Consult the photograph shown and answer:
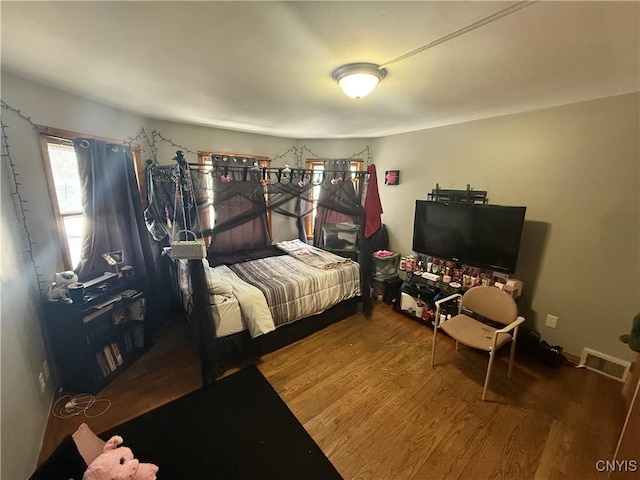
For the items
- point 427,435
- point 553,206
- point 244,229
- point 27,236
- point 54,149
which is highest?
point 54,149

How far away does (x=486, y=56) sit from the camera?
1.42 m

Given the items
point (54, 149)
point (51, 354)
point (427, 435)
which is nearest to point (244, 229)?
point (54, 149)

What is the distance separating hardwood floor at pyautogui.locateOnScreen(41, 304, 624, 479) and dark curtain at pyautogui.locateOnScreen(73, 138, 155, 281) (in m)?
0.98

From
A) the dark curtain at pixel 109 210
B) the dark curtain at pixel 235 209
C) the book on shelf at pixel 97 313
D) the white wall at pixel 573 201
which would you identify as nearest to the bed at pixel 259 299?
the dark curtain at pixel 235 209

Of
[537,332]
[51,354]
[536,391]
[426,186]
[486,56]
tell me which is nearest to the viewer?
[486,56]

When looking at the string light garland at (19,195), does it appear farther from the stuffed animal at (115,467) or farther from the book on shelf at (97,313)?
the stuffed animal at (115,467)

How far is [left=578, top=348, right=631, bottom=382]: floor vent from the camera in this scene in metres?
2.16

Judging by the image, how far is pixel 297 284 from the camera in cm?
264

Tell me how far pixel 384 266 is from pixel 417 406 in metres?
1.90

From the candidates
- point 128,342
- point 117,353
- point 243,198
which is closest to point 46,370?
point 117,353

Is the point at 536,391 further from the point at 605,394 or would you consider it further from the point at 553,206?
the point at 553,206

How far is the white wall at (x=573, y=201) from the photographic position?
2.03 metres

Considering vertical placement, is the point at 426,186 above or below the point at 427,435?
above

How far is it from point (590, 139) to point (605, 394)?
7.09 ft
